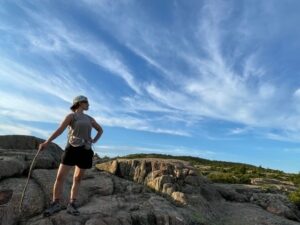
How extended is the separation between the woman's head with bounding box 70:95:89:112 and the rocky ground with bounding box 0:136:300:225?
10.1 feet

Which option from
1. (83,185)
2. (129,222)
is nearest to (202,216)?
(129,222)

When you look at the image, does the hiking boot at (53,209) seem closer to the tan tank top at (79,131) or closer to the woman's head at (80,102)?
the tan tank top at (79,131)

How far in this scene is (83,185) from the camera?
14984mm

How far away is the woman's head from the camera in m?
11.9

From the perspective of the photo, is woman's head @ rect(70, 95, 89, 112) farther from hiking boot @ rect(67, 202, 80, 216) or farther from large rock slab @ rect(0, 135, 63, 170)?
large rock slab @ rect(0, 135, 63, 170)

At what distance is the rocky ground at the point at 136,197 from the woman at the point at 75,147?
51 centimetres

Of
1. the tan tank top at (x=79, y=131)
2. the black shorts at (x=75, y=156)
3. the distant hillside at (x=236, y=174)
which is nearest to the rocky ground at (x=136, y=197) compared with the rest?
the black shorts at (x=75, y=156)

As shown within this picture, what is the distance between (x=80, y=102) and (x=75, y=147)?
4.32ft

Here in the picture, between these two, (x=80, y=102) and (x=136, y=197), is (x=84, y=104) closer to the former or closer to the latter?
(x=80, y=102)

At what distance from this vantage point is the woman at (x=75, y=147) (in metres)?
11.6

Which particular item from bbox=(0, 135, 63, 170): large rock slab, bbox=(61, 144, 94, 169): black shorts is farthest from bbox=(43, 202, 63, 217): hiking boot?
bbox=(0, 135, 63, 170): large rock slab

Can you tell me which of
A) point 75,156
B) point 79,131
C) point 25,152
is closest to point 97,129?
point 79,131

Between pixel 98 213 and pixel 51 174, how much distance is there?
340 centimetres

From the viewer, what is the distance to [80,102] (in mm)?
11844
